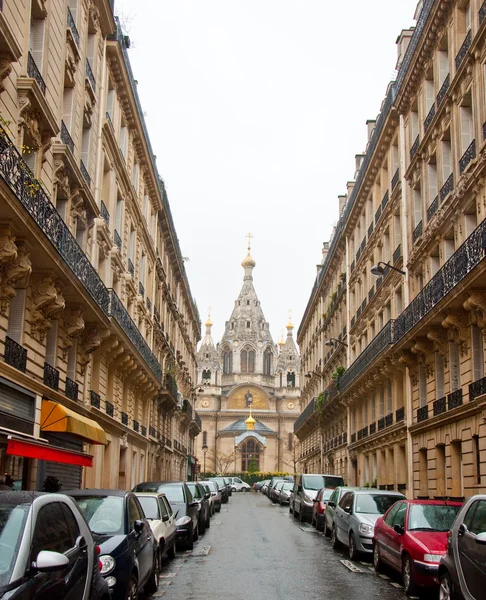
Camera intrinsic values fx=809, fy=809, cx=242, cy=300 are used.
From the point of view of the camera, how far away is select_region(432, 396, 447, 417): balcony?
22378mm

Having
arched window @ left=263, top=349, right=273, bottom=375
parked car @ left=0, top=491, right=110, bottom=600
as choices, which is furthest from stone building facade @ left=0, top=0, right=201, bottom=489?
arched window @ left=263, top=349, right=273, bottom=375

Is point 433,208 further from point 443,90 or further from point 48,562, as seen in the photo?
point 48,562

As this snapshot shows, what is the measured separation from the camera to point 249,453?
376ft

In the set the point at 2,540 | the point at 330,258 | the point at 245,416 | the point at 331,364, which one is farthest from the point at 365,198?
the point at 245,416

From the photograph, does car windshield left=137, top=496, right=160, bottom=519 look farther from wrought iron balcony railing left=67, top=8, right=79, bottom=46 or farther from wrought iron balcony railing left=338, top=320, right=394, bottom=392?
wrought iron balcony railing left=338, top=320, right=394, bottom=392

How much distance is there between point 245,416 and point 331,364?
7332cm

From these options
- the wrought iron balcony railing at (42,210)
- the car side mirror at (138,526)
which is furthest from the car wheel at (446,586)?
the wrought iron balcony railing at (42,210)

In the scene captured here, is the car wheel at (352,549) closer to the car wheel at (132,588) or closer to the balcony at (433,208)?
the car wheel at (132,588)

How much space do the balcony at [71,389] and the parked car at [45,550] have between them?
12584mm

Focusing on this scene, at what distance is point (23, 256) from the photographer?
14.9 m

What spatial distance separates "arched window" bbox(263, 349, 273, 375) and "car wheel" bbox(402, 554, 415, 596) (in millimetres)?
112747

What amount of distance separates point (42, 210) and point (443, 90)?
1272 cm

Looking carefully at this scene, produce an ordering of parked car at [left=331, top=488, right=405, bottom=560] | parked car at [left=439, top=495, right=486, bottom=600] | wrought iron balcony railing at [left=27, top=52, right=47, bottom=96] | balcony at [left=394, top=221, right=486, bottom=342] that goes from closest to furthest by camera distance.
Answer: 1. parked car at [left=439, top=495, right=486, bottom=600]
2. wrought iron balcony railing at [left=27, top=52, right=47, bottom=96]
3. parked car at [left=331, top=488, right=405, bottom=560]
4. balcony at [left=394, top=221, right=486, bottom=342]

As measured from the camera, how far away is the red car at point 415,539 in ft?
39.9
